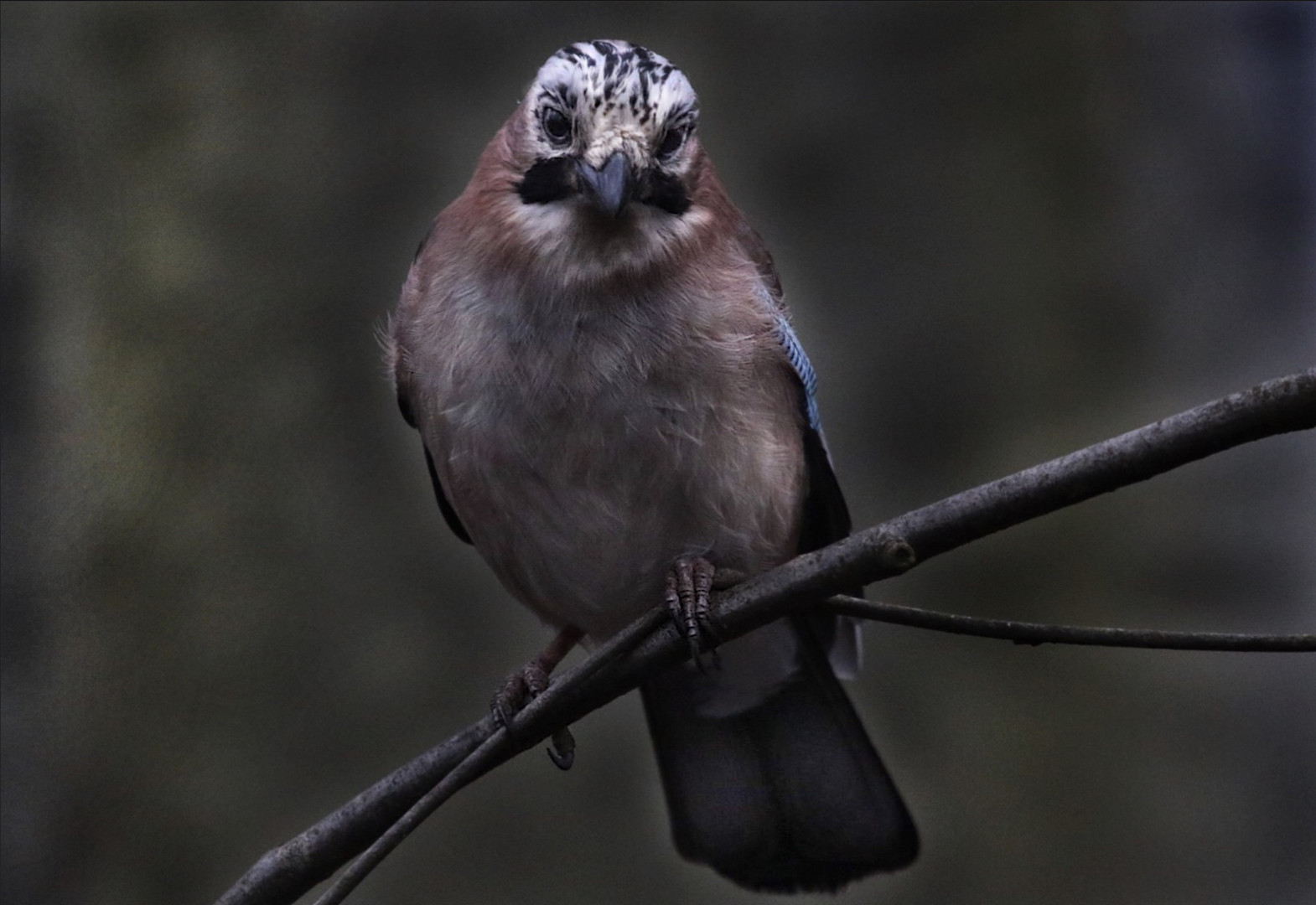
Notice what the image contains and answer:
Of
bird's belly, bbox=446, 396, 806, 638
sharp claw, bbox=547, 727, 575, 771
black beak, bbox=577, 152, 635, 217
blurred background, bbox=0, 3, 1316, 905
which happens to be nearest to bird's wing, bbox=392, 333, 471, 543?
bird's belly, bbox=446, 396, 806, 638

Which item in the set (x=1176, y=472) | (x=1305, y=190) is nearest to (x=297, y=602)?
(x=1176, y=472)

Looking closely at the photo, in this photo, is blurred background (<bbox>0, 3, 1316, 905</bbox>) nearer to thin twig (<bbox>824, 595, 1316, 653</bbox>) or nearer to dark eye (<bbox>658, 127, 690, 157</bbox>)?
dark eye (<bbox>658, 127, 690, 157</bbox>)

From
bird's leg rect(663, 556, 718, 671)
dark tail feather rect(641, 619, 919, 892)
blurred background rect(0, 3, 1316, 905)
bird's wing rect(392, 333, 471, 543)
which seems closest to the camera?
bird's leg rect(663, 556, 718, 671)

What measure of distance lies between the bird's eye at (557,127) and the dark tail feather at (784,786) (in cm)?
99

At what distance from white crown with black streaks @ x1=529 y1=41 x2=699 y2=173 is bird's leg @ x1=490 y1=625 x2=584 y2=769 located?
76cm

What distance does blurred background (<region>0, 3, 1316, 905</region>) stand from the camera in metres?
3.04

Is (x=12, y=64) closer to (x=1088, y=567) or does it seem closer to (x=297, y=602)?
(x=297, y=602)

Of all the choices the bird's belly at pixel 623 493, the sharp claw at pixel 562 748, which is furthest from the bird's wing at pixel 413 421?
the sharp claw at pixel 562 748

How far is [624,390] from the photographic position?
183 cm

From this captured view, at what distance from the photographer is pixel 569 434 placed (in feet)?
6.07

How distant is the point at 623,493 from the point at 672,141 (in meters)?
0.48

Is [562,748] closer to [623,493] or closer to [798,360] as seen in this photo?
[623,493]

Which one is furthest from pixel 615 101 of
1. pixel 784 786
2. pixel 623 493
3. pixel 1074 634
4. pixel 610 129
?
pixel 784 786

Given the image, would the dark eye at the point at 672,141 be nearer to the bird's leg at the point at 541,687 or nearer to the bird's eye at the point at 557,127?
the bird's eye at the point at 557,127
